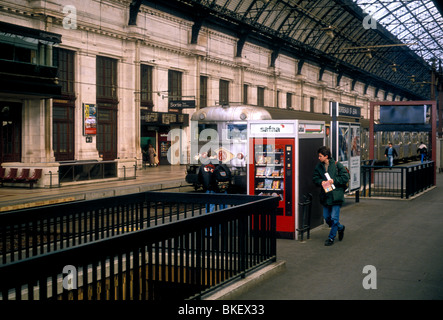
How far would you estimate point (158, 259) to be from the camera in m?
5.04

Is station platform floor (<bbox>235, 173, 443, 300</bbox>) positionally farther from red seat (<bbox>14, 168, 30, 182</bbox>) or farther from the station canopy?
the station canopy

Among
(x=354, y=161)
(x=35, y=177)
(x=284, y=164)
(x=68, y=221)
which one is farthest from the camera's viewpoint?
(x=35, y=177)

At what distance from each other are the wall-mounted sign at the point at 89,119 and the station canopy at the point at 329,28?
25.9ft

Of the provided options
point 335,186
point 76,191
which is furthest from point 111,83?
point 335,186

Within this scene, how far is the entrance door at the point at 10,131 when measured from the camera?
24798mm

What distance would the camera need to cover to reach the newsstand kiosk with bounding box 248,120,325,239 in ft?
33.4

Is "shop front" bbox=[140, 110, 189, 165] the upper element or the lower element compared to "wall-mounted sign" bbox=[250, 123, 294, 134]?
upper

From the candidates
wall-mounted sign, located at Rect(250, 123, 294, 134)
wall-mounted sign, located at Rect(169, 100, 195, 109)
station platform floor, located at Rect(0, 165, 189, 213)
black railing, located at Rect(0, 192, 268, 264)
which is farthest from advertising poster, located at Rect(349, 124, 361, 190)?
wall-mounted sign, located at Rect(169, 100, 195, 109)

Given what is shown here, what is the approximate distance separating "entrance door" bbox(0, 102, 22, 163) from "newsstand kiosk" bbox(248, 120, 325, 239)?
1791cm

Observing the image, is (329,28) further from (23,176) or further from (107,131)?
(23,176)

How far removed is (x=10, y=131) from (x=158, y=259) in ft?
73.8

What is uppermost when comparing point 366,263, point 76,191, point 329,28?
point 329,28
